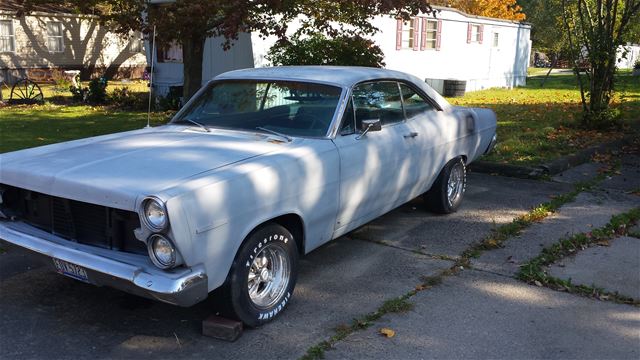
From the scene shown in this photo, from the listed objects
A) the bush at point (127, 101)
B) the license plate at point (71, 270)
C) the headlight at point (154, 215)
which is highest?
the bush at point (127, 101)

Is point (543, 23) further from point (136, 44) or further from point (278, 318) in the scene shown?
point (278, 318)

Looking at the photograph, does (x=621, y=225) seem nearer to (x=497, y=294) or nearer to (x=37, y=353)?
(x=497, y=294)

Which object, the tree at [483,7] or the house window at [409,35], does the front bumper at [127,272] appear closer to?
the house window at [409,35]

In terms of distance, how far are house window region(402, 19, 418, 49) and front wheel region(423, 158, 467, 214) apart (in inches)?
505

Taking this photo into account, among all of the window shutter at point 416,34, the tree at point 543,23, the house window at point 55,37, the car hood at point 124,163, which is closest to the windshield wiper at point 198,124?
the car hood at point 124,163

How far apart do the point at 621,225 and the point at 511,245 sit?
1.27 metres

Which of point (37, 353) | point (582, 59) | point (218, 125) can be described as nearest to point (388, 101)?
point (218, 125)

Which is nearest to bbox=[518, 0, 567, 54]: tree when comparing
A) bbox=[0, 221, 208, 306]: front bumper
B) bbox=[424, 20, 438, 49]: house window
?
bbox=[424, 20, 438, 49]: house window

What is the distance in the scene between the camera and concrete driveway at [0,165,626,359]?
11.5ft

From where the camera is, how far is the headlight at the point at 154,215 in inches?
122

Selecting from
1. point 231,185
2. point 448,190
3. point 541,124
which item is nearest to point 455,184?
point 448,190

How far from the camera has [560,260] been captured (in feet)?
16.2

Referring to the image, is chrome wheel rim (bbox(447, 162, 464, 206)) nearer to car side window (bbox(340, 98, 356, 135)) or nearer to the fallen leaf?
car side window (bbox(340, 98, 356, 135))

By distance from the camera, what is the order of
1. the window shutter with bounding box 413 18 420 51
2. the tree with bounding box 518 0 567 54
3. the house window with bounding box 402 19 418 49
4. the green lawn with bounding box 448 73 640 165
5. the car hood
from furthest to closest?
the tree with bounding box 518 0 567 54, the window shutter with bounding box 413 18 420 51, the house window with bounding box 402 19 418 49, the green lawn with bounding box 448 73 640 165, the car hood
